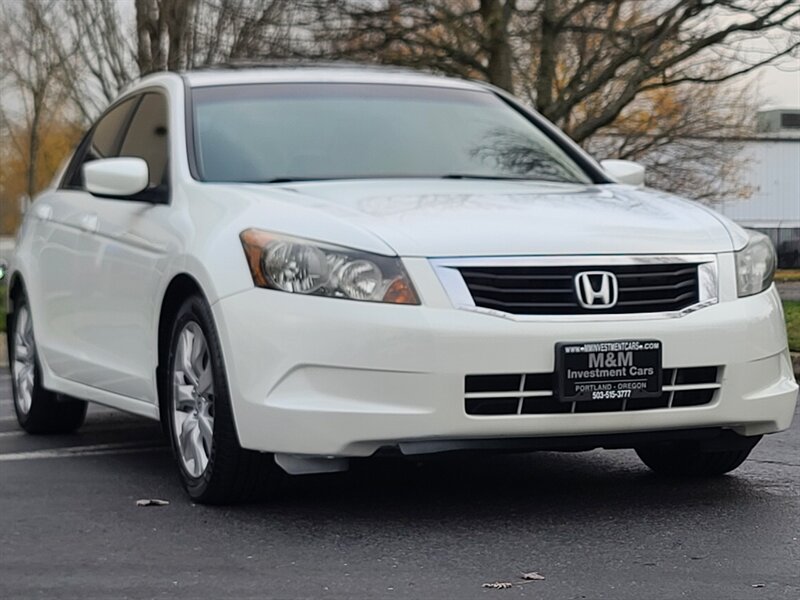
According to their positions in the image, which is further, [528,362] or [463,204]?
[463,204]

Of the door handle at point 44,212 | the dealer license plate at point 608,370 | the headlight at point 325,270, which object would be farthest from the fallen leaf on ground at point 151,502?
the door handle at point 44,212

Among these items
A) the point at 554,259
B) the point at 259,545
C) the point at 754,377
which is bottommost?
the point at 259,545

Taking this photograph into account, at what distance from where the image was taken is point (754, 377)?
5273 millimetres

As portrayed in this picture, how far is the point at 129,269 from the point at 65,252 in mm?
978

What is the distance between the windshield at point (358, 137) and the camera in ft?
19.9

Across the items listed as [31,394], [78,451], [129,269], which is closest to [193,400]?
[129,269]

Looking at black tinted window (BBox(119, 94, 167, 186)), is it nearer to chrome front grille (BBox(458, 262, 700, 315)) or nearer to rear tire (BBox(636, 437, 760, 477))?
chrome front grille (BBox(458, 262, 700, 315))

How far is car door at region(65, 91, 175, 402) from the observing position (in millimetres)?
5906

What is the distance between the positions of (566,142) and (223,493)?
235cm

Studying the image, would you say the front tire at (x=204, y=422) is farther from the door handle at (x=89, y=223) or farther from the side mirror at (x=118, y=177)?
the door handle at (x=89, y=223)

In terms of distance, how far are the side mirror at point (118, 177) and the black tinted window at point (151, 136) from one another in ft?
0.46

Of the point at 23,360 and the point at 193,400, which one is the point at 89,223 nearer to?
the point at 23,360

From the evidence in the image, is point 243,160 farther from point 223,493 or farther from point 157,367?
point 223,493

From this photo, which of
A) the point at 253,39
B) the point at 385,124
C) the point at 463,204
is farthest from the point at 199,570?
the point at 253,39
